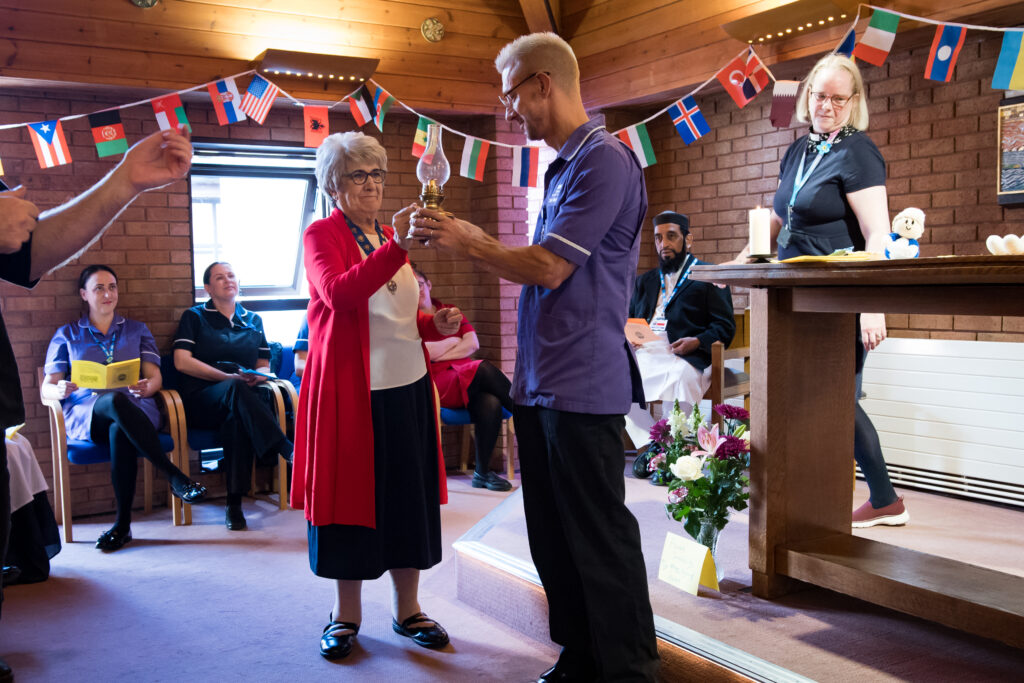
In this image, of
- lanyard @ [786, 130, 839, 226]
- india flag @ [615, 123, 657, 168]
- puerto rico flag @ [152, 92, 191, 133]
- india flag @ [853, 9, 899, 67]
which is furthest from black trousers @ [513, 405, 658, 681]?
puerto rico flag @ [152, 92, 191, 133]

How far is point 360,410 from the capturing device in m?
2.52

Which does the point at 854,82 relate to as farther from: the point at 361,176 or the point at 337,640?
the point at 337,640

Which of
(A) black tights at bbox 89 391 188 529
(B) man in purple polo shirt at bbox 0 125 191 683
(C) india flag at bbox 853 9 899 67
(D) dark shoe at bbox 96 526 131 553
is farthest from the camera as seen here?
(A) black tights at bbox 89 391 188 529

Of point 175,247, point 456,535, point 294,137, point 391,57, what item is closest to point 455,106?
point 391,57

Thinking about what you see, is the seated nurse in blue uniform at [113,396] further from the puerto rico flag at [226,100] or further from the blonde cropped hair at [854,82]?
the blonde cropped hair at [854,82]

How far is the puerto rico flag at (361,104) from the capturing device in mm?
4715

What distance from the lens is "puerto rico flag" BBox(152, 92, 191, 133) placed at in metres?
4.26

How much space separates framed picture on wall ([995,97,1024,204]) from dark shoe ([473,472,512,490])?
9.51 ft

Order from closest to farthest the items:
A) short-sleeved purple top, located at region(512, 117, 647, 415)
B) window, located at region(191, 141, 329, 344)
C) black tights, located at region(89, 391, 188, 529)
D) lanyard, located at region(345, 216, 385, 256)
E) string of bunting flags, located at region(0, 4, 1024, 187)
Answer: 1. short-sleeved purple top, located at region(512, 117, 647, 415)
2. lanyard, located at region(345, 216, 385, 256)
3. string of bunting flags, located at region(0, 4, 1024, 187)
4. black tights, located at region(89, 391, 188, 529)
5. window, located at region(191, 141, 329, 344)

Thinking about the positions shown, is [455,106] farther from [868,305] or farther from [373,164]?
[868,305]

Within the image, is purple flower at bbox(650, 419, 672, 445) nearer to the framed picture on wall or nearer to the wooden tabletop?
the wooden tabletop

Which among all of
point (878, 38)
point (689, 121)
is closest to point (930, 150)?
point (878, 38)

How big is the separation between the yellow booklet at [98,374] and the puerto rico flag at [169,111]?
1184 millimetres

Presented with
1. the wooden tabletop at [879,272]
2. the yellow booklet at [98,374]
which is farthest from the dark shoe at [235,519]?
the wooden tabletop at [879,272]
